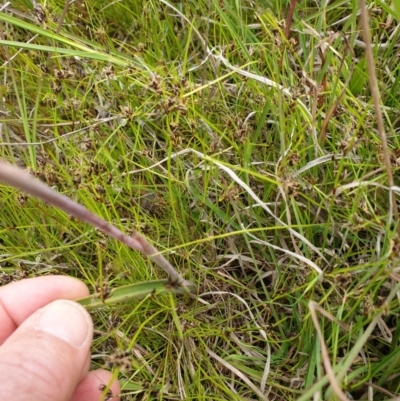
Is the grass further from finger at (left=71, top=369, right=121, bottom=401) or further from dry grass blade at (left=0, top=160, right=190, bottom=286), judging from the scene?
dry grass blade at (left=0, top=160, right=190, bottom=286)

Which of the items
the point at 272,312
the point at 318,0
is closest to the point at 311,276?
the point at 272,312

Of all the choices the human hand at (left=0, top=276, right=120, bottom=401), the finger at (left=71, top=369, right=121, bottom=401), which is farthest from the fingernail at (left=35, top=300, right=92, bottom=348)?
the finger at (left=71, top=369, right=121, bottom=401)

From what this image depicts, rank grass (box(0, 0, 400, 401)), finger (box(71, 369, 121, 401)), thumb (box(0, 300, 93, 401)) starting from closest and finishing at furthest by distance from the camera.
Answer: thumb (box(0, 300, 93, 401))
grass (box(0, 0, 400, 401))
finger (box(71, 369, 121, 401))

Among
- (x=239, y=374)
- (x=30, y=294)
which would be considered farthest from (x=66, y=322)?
(x=239, y=374)

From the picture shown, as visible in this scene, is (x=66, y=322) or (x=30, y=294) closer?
(x=66, y=322)

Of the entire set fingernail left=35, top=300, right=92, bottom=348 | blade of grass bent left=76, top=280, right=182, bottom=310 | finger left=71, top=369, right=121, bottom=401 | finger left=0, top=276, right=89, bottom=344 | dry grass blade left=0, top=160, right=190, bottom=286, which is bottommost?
finger left=71, top=369, right=121, bottom=401

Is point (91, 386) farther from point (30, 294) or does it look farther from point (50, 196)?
point (50, 196)
